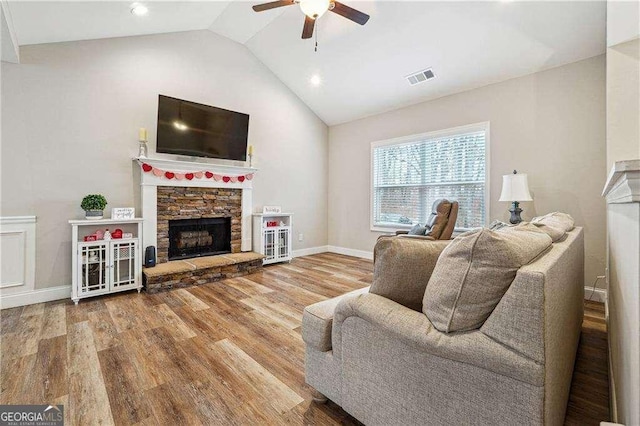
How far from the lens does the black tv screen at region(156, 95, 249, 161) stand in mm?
3789

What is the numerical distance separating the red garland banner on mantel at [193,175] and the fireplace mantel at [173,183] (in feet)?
0.07

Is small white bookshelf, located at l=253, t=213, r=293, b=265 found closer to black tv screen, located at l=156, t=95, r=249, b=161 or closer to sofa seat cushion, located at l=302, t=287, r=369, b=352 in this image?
black tv screen, located at l=156, t=95, r=249, b=161

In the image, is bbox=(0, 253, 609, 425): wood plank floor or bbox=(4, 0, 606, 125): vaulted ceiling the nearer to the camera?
bbox=(0, 253, 609, 425): wood plank floor

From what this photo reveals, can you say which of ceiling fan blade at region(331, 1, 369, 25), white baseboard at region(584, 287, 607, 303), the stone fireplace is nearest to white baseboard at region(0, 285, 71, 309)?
the stone fireplace

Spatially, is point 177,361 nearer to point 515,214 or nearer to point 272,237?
point 272,237

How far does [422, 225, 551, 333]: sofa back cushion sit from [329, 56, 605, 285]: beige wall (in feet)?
10.0

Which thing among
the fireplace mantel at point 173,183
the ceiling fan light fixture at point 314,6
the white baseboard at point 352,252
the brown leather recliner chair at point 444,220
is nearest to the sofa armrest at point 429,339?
the brown leather recliner chair at point 444,220

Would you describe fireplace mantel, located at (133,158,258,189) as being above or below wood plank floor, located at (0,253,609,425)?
above

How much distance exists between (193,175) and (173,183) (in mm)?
288

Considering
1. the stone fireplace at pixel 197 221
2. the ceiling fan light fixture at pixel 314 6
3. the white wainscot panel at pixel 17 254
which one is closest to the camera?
the ceiling fan light fixture at pixel 314 6

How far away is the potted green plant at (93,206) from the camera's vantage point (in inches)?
125

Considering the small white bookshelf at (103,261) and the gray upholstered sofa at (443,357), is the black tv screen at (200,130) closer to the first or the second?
the small white bookshelf at (103,261)

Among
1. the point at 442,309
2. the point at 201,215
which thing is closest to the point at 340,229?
the point at 201,215

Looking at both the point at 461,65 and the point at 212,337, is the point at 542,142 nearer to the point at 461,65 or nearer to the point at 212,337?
the point at 461,65
